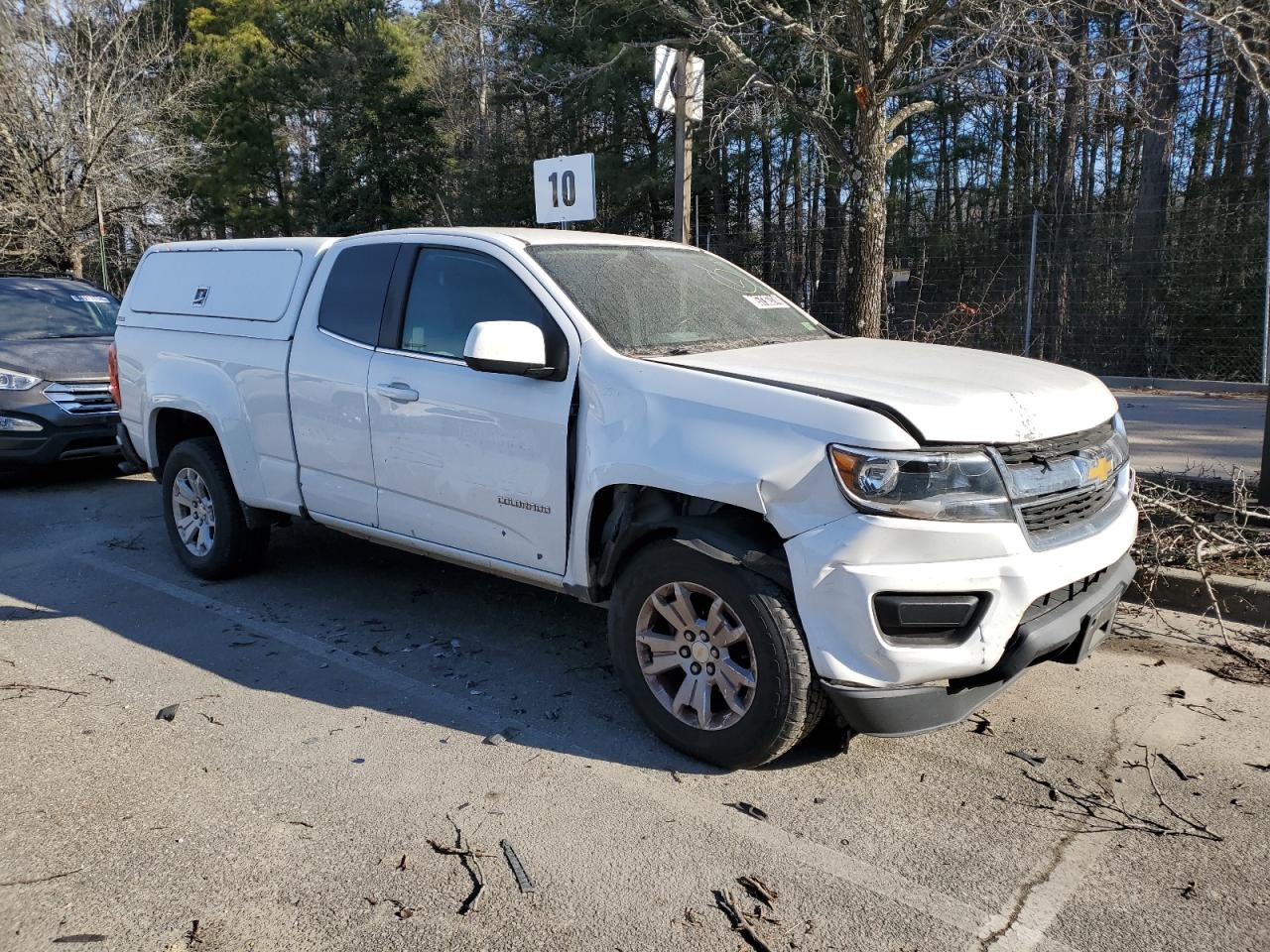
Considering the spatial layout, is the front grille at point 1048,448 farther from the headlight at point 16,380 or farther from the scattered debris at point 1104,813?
the headlight at point 16,380

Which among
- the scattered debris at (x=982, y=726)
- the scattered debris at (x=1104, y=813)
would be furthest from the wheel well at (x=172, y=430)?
the scattered debris at (x=1104, y=813)

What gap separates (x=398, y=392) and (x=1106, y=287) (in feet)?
37.5

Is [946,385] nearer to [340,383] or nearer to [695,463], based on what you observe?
[695,463]

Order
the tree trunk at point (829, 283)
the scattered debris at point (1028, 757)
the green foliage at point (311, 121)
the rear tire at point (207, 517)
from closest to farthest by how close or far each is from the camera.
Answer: the scattered debris at point (1028, 757), the rear tire at point (207, 517), the tree trunk at point (829, 283), the green foliage at point (311, 121)

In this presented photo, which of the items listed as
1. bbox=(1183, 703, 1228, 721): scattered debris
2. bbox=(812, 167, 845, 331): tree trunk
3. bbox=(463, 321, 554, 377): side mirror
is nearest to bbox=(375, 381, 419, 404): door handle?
bbox=(463, 321, 554, 377): side mirror

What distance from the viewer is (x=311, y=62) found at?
3123 centimetres

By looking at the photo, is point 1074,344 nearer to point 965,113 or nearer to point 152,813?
point 965,113

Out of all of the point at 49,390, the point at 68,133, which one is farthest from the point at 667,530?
the point at 68,133

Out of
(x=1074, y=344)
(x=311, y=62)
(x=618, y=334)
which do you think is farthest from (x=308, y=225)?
(x=618, y=334)

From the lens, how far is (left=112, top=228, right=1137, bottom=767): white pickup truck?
3.18 meters

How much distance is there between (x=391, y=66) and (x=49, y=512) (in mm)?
25181

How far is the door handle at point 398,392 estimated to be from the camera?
449 cm

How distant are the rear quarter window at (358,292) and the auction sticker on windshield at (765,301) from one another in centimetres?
175

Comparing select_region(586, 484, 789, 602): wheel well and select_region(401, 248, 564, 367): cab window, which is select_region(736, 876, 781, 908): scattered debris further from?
select_region(401, 248, 564, 367): cab window
